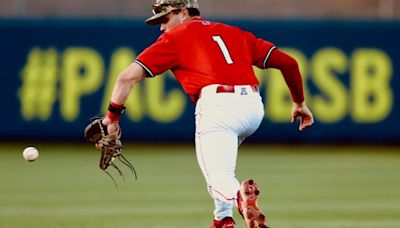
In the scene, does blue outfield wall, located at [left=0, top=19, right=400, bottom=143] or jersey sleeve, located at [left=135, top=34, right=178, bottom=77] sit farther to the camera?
blue outfield wall, located at [left=0, top=19, right=400, bottom=143]

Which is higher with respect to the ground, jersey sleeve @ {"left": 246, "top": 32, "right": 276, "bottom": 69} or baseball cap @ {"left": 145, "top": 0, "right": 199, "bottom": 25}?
baseball cap @ {"left": 145, "top": 0, "right": 199, "bottom": 25}

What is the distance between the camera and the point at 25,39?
63.9ft

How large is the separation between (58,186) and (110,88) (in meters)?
6.60

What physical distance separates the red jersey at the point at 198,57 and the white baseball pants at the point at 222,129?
0.08 metres

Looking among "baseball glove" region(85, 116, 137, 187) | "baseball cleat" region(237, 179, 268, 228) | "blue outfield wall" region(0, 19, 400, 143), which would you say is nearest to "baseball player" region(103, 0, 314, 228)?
"baseball glove" region(85, 116, 137, 187)

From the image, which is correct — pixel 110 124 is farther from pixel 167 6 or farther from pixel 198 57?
pixel 167 6

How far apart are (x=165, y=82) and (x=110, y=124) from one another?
1196 centimetres

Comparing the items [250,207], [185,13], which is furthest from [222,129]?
[185,13]

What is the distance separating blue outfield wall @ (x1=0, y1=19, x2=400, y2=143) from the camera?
19172 mm

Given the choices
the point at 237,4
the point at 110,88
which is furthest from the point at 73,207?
the point at 237,4

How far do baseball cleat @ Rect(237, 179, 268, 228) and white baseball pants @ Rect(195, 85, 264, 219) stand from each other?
0.30 m

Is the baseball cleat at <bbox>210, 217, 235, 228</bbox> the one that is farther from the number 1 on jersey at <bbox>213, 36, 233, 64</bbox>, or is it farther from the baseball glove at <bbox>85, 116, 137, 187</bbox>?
the number 1 on jersey at <bbox>213, 36, 233, 64</bbox>

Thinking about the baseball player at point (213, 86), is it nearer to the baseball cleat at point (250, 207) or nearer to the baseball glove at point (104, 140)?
the baseball glove at point (104, 140)

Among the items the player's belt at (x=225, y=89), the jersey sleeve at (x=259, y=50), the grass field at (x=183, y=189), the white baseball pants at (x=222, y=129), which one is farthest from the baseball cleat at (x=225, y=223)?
the grass field at (x=183, y=189)
